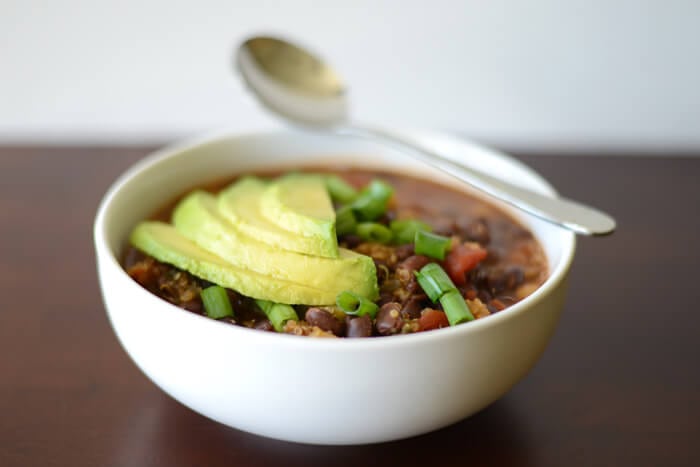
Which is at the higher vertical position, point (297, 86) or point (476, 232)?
point (297, 86)

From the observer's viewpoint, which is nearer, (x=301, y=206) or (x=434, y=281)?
(x=434, y=281)

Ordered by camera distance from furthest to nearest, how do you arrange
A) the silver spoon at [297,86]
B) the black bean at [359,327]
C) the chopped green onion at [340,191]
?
the silver spoon at [297,86] → the chopped green onion at [340,191] → the black bean at [359,327]

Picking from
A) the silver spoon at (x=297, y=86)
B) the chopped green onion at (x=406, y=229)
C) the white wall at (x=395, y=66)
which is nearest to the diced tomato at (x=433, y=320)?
the chopped green onion at (x=406, y=229)

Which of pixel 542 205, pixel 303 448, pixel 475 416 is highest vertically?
pixel 542 205

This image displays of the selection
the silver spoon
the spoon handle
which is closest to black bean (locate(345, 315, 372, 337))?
the spoon handle

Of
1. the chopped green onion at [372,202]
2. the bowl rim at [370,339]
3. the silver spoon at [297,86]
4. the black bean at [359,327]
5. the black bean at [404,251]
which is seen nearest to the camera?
the bowl rim at [370,339]

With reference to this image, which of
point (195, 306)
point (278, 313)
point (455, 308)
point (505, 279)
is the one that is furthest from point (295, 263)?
point (505, 279)

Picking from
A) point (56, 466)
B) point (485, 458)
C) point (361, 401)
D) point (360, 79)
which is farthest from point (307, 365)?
point (360, 79)

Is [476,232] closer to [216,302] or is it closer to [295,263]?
[295,263]

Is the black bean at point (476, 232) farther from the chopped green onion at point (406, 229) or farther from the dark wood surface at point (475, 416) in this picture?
the dark wood surface at point (475, 416)
